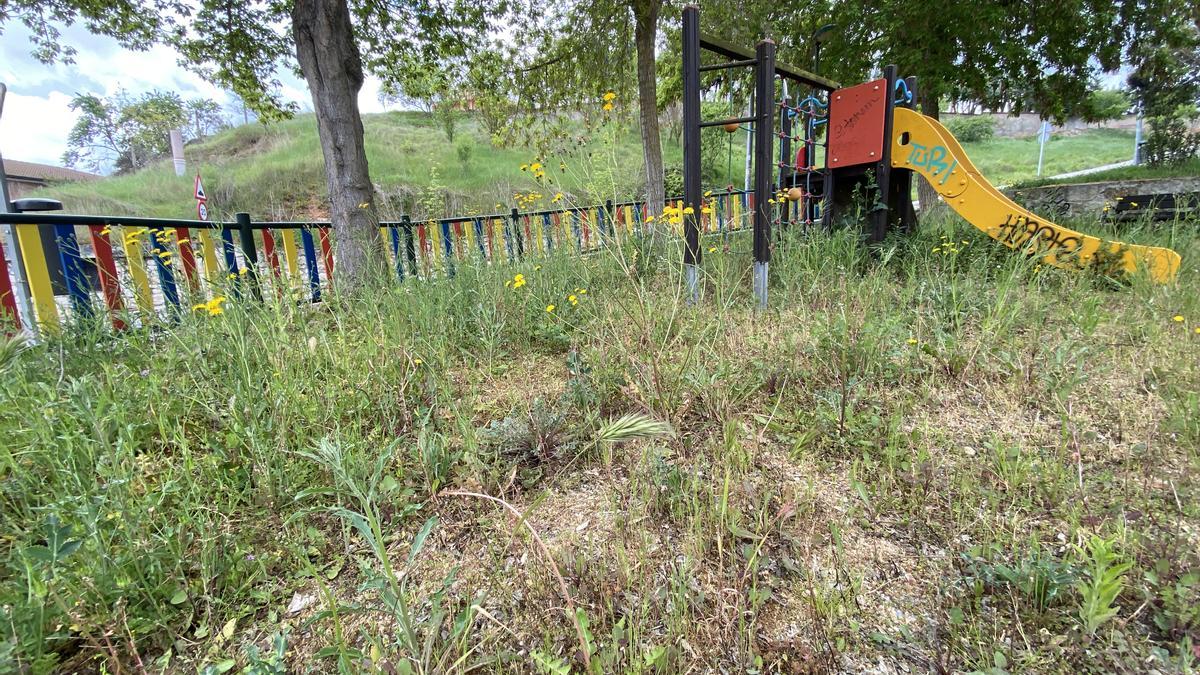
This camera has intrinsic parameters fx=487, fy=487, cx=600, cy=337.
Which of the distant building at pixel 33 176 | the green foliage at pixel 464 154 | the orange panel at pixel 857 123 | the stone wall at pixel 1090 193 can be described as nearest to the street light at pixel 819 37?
the stone wall at pixel 1090 193

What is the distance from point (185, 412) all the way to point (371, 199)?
3.56 metres

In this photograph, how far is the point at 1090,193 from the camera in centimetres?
744

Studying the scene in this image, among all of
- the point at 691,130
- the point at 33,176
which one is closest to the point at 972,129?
the point at 691,130

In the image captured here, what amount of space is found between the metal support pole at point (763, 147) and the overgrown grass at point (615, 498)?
0.83m

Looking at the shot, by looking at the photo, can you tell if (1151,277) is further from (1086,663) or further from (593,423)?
(593,423)

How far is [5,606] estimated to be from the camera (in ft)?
3.53

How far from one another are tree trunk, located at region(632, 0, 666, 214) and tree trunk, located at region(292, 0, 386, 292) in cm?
400

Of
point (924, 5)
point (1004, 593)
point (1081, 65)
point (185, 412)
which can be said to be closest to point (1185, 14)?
point (1081, 65)

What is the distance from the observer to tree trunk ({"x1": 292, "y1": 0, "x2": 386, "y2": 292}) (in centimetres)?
448

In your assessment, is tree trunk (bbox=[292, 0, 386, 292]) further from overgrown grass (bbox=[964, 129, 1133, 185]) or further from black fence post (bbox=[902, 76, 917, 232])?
overgrown grass (bbox=[964, 129, 1133, 185])

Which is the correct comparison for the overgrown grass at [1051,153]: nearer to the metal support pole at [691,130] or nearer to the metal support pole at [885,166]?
the metal support pole at [885,166]

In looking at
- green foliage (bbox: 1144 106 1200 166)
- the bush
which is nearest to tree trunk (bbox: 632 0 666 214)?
green foliage (bbox: 1144 106 1200 166)

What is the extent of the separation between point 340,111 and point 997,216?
5895 millimetres

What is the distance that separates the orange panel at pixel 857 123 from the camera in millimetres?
4285
